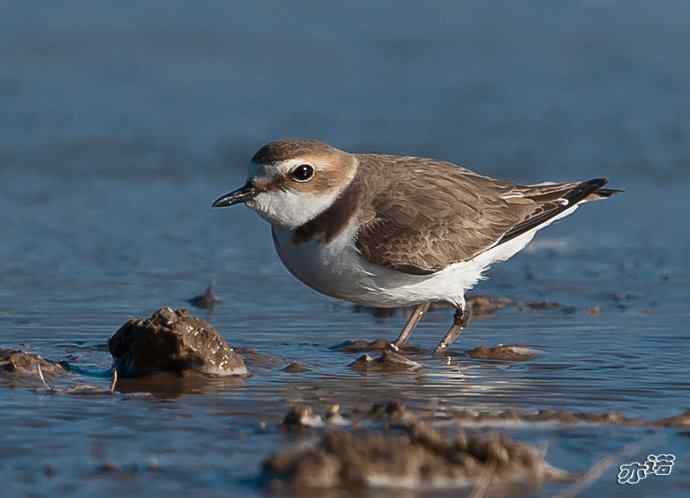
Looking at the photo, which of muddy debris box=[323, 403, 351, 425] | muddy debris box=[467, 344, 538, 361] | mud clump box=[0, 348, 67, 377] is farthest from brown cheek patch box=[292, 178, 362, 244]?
muddy debris box=[323, 403, 351, 425]

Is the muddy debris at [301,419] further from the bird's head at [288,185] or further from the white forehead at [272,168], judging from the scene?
the white forehead at [272,168]

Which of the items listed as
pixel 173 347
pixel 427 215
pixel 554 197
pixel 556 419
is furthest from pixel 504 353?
pixel 173 347

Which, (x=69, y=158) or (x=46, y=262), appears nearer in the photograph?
(x=46, y=262)

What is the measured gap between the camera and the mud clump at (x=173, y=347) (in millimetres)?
7004

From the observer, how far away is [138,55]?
16547 mm

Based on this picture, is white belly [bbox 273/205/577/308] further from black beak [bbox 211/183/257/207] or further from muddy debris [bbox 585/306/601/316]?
muddy debris [bbox 585/306/601/316]

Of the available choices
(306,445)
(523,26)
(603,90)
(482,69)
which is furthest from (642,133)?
(306,445)

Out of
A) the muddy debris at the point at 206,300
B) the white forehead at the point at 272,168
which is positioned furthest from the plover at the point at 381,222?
the muddy debris at the point at 206,300

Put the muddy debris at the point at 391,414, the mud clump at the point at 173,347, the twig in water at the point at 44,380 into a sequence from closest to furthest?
1. the muddy debris at the point at 391,414
2. the twig in water at the point at 44,380
3. the mud clump at the point at 173,347

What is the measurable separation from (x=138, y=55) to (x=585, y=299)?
27.8 ft

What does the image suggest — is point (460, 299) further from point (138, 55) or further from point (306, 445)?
point (138, 55)

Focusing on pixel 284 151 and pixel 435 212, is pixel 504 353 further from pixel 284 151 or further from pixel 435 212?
pixel 284 151

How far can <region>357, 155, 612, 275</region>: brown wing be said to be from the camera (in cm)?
783

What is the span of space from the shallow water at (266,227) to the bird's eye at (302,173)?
38.9 inches
